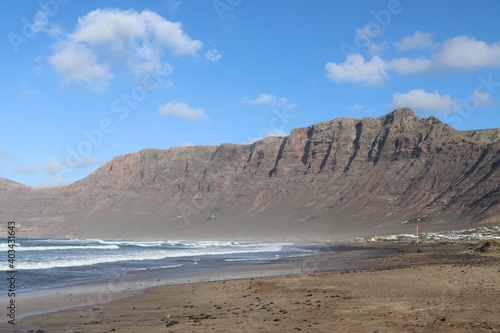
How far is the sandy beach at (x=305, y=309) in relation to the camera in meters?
10.9

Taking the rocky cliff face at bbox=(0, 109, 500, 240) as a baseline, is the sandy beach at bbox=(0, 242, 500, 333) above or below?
below

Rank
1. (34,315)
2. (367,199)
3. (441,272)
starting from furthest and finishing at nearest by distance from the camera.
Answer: (367,199), (441,272), (34,315)

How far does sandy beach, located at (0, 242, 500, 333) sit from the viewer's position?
1085 cm

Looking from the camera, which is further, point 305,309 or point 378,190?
point 378,190

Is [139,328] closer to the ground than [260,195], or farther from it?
closer to the ground

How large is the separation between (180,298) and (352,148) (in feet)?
583

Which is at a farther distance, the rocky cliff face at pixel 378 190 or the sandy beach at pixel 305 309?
the rocky cliff face at pixel 378 190

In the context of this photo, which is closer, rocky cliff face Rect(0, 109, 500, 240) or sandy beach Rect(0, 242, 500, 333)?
sandy beach Rect(0, 242, 500, 333)

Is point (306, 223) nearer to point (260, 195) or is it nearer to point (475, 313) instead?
point (260, 195)

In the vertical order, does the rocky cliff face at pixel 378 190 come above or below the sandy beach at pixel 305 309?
above

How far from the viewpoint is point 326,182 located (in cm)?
18075

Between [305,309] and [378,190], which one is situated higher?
[378,190]

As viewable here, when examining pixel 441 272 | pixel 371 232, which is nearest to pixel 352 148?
pixel 371 232

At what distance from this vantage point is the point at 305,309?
13508 millimetres
